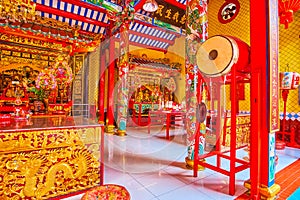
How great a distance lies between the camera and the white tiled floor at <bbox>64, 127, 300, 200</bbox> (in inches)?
77.4

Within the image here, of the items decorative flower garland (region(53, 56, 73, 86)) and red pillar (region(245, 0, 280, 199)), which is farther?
decorative flower garland (region(53, 56, 73, 86))

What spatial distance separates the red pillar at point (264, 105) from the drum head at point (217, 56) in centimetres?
27

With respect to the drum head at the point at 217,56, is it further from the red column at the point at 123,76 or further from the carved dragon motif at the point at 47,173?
the red column at the point at 123,76

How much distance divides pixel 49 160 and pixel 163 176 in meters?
1.50

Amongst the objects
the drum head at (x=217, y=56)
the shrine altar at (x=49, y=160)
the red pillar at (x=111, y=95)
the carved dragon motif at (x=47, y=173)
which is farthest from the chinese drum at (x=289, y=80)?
the red pillar at (x=111, y=95)

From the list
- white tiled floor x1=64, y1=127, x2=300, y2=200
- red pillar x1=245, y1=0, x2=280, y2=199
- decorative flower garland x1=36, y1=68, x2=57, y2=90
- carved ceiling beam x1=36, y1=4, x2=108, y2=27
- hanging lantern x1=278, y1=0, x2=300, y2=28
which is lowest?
white tiled floor x1=64, y1=127, x2=300, y2=200

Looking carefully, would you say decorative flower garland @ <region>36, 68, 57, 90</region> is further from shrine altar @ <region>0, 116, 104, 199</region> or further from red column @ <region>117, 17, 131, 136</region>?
shrine altar @ <region>0, 116, 104, 199</region>

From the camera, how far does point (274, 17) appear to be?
1987 millimetres

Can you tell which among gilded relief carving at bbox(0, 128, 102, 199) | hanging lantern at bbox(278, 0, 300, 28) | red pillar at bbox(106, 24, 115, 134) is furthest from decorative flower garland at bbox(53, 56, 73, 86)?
hanging lantern at bbox(278, 0, 300, 28)

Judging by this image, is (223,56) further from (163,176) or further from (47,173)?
(47,173)

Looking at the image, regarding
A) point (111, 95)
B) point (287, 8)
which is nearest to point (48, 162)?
point (111, 95)

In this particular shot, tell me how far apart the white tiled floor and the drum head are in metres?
1.46

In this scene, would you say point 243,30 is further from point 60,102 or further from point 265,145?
point 60,102

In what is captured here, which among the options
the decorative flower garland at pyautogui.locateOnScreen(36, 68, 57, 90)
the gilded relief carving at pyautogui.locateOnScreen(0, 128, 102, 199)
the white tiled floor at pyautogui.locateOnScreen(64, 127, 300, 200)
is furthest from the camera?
the decorative flower garland at pyautogui.locateOnScreen(36, 68, 57, 90)
